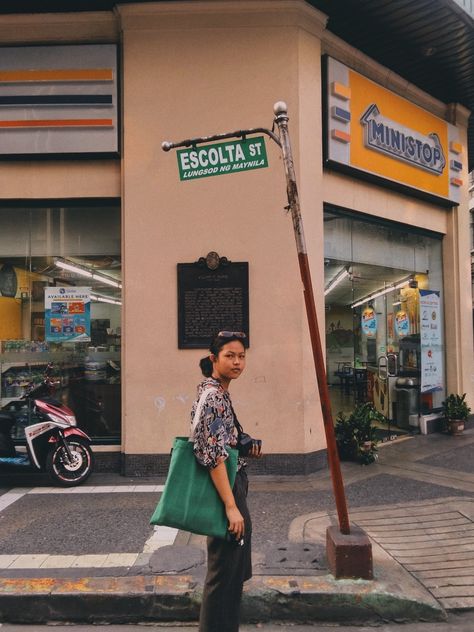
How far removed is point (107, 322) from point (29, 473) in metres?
2.37

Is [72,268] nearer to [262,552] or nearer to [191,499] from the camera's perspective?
[262,552]

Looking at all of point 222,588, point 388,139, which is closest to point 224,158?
point 222,588

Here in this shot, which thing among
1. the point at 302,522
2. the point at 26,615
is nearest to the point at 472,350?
the point at 302,522

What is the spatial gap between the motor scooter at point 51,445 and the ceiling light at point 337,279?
4.28 metres

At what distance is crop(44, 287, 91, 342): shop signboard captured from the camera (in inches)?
290

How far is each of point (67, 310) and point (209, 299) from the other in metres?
2.31

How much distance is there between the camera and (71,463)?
6.37 metres

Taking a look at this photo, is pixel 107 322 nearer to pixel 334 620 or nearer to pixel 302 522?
pixel 302 522

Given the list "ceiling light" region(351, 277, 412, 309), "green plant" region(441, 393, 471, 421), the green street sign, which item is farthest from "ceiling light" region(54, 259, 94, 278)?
"green plant" region(441, 393, 471, 421)

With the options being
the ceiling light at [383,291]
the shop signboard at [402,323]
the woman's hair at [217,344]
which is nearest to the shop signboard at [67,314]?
the ceiling light at [383,291]

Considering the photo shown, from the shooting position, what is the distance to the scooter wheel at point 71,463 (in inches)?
248

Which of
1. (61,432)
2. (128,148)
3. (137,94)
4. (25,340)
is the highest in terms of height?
(137,94)

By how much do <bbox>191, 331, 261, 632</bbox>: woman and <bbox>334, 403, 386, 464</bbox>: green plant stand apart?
15.6ft

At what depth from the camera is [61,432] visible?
20.6ft
